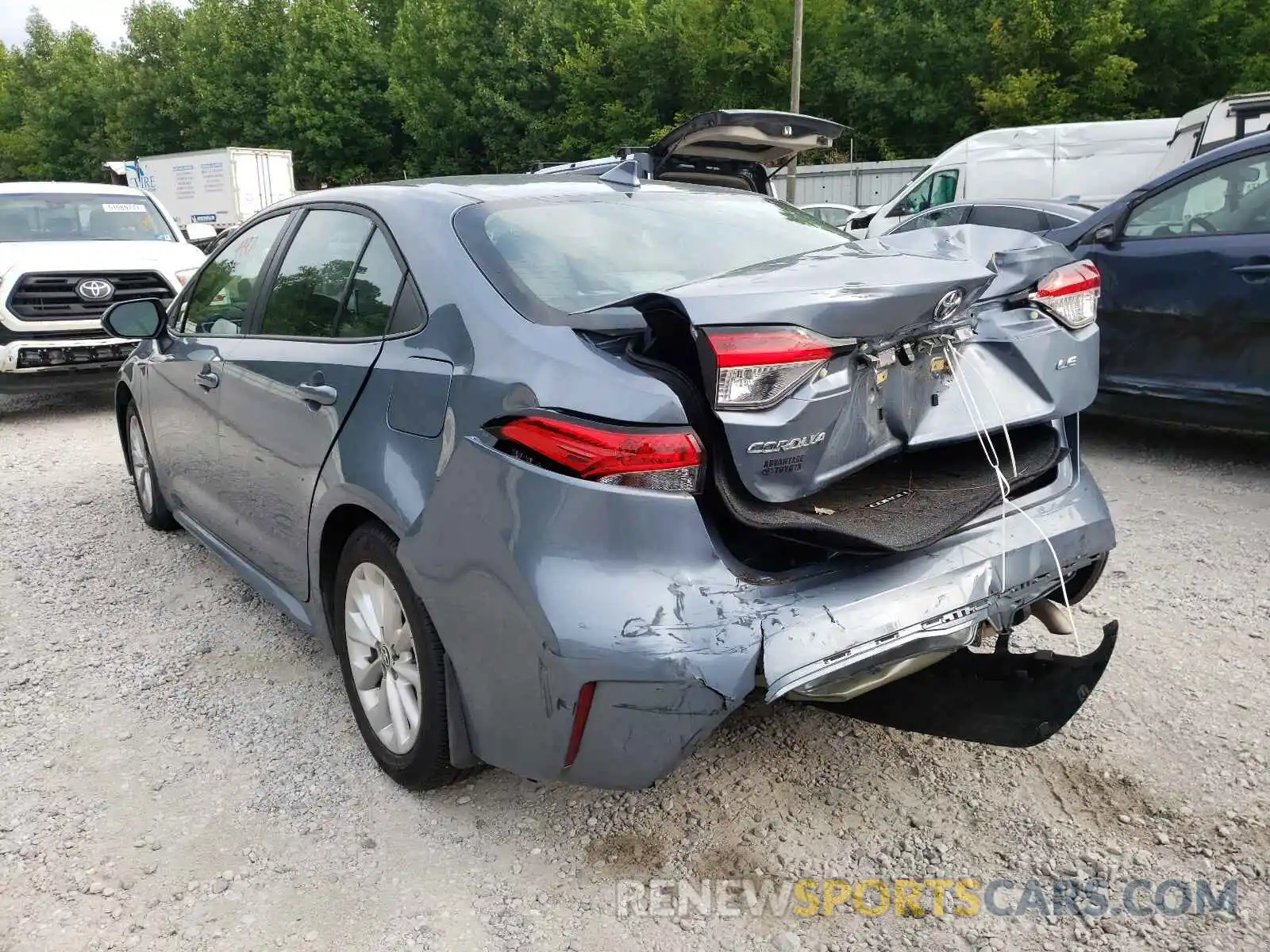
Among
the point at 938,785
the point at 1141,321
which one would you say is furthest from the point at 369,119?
the point at 938,785

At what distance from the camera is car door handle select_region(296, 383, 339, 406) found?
277cm

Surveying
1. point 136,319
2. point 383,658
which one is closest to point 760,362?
point 383,658

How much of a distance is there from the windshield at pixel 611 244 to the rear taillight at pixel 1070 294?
0.70 m

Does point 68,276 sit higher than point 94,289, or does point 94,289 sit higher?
point 68,276

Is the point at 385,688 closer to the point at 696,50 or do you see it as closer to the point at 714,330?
the point at 714,330

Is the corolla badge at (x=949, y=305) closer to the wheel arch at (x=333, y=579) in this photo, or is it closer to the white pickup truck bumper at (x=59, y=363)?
the wheel arch at (x=333, y=579)

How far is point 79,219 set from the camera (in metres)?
8.95

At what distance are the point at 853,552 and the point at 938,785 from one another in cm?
86

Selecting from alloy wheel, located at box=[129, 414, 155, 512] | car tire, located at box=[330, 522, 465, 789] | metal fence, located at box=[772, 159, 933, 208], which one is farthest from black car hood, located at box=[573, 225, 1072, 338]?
metal fence, located at box=[772, 159, 933, 208]

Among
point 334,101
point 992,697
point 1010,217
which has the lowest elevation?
point 992,697

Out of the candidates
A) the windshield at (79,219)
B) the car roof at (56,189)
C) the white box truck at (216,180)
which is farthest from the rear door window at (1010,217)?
the white box truck at (216,180)

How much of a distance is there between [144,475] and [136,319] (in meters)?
0.97

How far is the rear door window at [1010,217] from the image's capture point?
8392mm

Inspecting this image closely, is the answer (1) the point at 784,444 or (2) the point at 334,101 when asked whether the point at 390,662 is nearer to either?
(1) the point at 784,444
